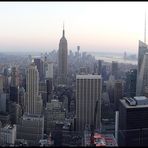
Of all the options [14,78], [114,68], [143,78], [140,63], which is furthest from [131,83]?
[14,78]

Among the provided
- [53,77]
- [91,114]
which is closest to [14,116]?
[91,114]

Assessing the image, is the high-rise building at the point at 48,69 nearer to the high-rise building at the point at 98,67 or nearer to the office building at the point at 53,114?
the high-rise building at the point at 98,67

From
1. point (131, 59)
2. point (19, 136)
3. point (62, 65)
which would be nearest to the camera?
point (19, 136)

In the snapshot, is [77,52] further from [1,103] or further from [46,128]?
[46,128]

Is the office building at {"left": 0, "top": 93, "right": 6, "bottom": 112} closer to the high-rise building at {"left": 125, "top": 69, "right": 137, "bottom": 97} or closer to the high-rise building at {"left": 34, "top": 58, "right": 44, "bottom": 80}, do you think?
the high-rise building at {"left": 34, "top": 58, "right": 44, "bottom": 80}

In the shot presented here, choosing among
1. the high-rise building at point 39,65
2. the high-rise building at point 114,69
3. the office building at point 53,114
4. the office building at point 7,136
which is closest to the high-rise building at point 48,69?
the high-rise building at point 39,65

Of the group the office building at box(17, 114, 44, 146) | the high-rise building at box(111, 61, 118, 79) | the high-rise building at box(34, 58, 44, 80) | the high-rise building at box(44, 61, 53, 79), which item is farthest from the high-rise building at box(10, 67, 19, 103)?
the high-rise building at box(111, 61, 118, 79)

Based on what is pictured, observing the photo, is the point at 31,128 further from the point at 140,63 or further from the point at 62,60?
the point at 62,60
